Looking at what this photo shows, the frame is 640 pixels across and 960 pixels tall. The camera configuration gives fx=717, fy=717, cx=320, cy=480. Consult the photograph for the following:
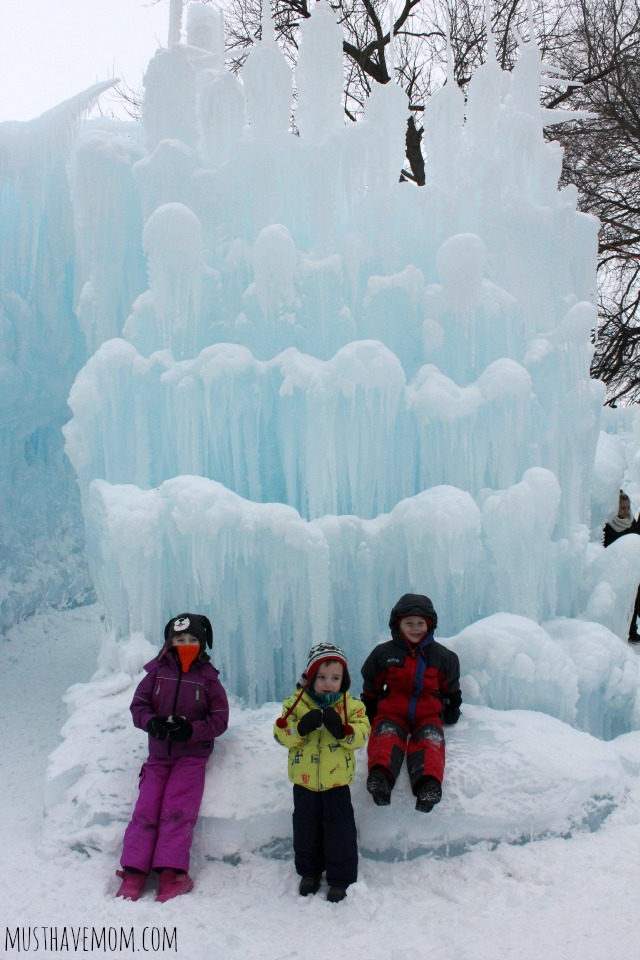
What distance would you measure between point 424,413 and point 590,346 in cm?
143

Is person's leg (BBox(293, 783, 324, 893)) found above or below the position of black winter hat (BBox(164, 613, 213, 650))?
below

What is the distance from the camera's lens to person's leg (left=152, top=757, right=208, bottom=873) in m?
3.14

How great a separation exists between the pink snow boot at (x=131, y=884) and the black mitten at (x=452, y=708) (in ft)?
5.45

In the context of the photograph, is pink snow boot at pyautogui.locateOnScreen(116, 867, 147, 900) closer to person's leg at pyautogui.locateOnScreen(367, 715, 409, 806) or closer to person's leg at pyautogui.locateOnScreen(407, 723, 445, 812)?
person's leg at pyautogui.locateOnScreen(367, 715, 409, 806)

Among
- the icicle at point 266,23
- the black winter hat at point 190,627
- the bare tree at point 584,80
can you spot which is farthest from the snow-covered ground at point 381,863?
the bare tree at point 584,80

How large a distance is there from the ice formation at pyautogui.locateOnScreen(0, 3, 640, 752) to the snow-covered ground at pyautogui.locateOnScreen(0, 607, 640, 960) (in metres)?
0.49

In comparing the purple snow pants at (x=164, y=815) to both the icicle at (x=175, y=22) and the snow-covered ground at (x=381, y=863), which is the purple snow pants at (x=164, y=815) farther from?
the icicle at (x=175, y=22)

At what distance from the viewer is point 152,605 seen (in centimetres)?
430

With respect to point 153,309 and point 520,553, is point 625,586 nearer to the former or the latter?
point 520,553

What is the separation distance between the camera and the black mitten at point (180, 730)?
135 inches

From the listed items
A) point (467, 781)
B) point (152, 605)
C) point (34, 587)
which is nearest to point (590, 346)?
point (467, 781)

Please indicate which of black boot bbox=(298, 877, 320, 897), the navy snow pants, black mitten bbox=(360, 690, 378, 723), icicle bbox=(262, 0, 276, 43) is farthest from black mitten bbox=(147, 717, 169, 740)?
icicle bbox=(262, 0, 276, 43)

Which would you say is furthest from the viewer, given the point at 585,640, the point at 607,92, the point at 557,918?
the point at 607,92

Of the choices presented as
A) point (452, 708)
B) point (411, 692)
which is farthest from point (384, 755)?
point (452, 708)
